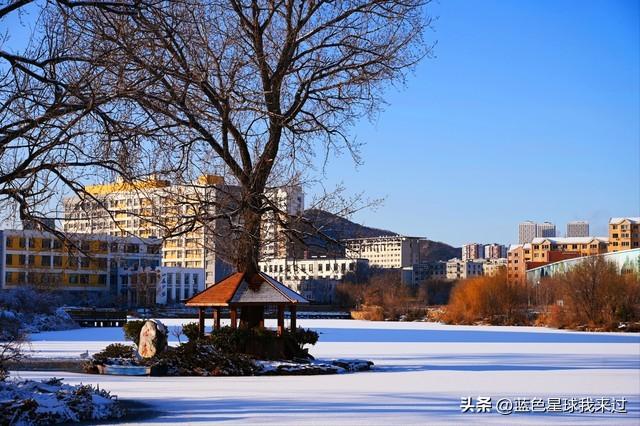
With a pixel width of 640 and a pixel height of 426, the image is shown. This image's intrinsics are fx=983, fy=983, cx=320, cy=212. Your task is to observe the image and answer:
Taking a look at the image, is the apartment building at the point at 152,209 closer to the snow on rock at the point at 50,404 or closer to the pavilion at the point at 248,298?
the pavilion at the point at 248,298

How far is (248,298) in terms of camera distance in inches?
1016

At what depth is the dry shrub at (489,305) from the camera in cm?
7769

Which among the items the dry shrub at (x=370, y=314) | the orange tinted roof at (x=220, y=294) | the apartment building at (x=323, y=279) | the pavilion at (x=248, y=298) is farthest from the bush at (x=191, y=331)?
the apartment building at (x=323, y=279)

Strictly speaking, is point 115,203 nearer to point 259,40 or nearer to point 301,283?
point 259,40

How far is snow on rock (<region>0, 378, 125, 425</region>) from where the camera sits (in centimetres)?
1409

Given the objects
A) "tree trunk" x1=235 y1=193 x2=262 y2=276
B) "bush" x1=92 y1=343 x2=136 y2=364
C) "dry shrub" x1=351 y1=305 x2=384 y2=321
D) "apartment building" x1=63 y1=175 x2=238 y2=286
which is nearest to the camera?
"apartment building" x1=63 y1=175 x2=238 y2=286

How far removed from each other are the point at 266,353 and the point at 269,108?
637 cm

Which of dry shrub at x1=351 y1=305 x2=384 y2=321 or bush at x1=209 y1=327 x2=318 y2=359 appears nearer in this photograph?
bush at x1=209 y1=327 x2=318 y2=359

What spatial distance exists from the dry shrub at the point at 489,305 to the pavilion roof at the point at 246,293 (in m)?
52.8

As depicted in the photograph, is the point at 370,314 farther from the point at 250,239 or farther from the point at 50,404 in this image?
the point at 50,404

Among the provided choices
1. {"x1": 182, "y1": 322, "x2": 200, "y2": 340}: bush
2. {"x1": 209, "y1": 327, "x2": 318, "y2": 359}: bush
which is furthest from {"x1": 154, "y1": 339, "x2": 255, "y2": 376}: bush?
{"x1": 182, "y1": 322, "x2": 200, "y2": 340}: bush

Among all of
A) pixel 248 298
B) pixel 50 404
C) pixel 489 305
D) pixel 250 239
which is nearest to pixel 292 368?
pixel 248 298

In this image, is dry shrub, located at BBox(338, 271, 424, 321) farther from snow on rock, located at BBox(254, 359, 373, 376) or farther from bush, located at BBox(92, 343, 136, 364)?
bush, located at BBox(92, 343, 136, 364)

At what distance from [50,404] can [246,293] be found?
11.5m
